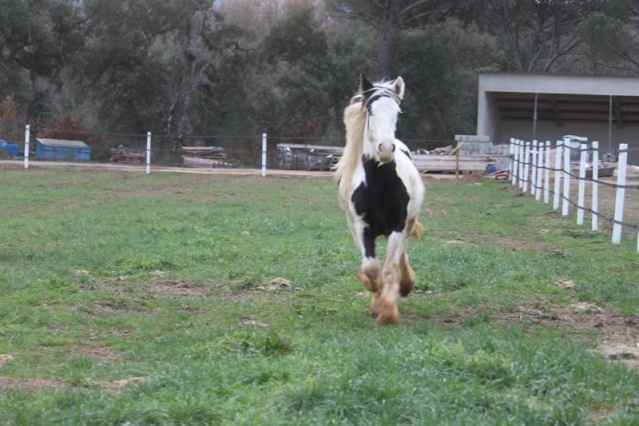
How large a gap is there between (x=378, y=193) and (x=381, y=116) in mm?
682

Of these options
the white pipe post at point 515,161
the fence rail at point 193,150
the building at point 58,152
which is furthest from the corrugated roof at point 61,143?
the white pipe post at point 515,161

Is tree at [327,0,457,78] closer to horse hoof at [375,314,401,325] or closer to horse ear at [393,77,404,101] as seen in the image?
horse ear at [393,77,404,101]

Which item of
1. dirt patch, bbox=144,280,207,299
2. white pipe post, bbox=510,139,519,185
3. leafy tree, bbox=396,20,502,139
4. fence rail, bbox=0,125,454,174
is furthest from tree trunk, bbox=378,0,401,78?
dirt patch, bbox=144,280,207,299

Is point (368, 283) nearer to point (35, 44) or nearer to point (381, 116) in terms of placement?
point (381, 116)

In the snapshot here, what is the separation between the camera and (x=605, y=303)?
290 inches

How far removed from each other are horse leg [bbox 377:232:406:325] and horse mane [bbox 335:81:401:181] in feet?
2.62

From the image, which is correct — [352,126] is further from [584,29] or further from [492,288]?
[584,29]

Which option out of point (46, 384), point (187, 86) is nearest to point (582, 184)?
point (46, 384)

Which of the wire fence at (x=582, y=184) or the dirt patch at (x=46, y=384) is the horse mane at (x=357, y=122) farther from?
the wire fence at (x=582, y=184)

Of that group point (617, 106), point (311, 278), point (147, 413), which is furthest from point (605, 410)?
point (617, 106)

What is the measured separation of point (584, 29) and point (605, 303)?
129 feet

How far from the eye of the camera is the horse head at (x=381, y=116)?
6543mm

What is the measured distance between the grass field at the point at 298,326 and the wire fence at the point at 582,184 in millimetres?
700

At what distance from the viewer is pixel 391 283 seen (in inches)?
268
